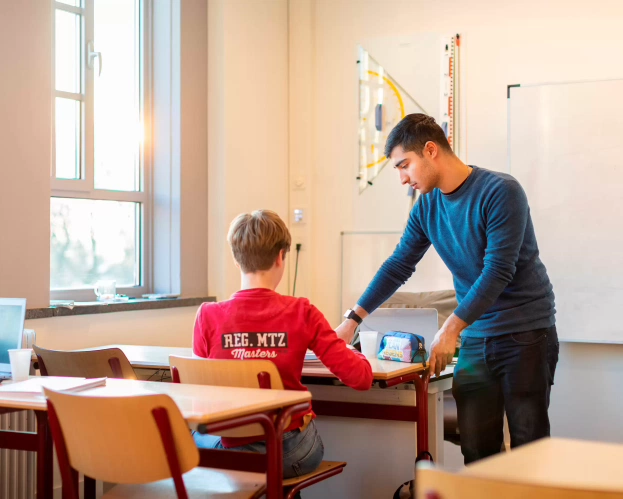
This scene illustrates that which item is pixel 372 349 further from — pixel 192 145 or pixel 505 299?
pixel 192 145

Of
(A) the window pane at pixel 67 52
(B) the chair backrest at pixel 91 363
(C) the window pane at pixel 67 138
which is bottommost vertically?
(B) the chair backrest at pixel 91 363

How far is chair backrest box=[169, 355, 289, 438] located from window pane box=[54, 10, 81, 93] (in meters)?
2.41

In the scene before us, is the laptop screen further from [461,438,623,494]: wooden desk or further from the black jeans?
[461,438,623,494]: wooden desk

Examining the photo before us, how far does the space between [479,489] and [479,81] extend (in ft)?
12.7

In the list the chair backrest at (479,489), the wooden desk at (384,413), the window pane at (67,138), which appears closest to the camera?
the chair backrest at (479,489)

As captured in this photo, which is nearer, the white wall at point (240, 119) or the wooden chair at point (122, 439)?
the wooden chair at point (122, 439)

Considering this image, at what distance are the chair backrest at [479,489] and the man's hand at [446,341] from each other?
4.30ft

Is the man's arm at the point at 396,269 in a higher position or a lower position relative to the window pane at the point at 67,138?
lower

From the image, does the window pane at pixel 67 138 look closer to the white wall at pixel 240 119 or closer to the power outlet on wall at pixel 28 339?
the white wall at pixel 240 119

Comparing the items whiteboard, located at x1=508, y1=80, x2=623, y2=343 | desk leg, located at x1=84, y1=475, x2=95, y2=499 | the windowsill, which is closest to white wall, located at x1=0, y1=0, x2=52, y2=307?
the windowsill

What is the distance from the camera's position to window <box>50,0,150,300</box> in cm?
409

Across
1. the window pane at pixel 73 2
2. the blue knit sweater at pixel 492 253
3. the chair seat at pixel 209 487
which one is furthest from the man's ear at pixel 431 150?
the window pane at pixel 73 2

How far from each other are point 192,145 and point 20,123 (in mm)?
1229

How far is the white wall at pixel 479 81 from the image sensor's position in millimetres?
4223
